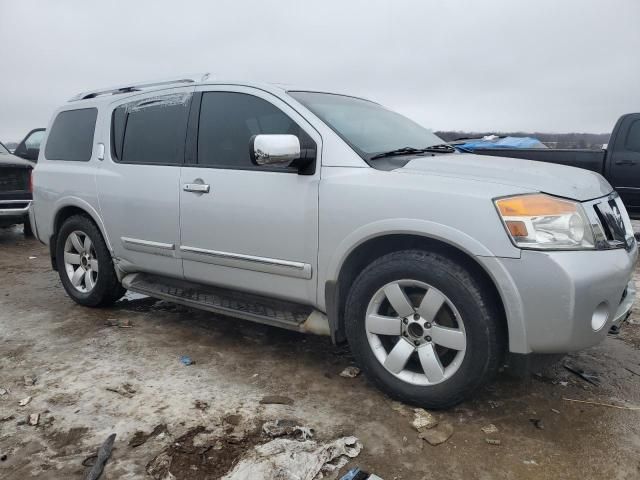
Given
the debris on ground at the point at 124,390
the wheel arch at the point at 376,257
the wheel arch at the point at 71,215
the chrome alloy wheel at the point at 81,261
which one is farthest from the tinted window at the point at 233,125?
the chrome alloy wheel at the point at 81,261

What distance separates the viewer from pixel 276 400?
9.68 feet

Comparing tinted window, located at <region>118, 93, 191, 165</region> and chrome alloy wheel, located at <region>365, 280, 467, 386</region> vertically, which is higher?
tinted window, located at <region>118, 93, 191, 165</region>

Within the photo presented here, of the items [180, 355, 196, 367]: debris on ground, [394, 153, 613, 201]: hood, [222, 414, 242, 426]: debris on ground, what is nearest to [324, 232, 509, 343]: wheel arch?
[394, 153, 613, 201]: hood

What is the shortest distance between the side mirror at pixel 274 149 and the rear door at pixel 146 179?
1.00 metres

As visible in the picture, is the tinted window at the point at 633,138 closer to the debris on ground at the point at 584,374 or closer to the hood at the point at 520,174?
the hood at the point at 520,174

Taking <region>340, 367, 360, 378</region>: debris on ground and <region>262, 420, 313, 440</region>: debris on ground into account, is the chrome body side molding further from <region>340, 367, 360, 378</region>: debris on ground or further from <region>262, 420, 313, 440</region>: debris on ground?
<region>262, 420, 313, 440</region>: debris on ground

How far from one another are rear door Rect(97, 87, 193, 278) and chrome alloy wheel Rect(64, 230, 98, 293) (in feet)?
1.37

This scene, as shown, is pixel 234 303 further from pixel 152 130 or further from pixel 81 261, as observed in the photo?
pixel 81 261

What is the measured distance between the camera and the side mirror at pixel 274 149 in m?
2.85

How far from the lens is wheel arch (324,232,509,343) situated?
260cm

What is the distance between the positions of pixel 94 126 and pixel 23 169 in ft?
15.0

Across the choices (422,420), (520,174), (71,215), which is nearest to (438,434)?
(422,420)

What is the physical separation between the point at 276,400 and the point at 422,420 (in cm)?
80

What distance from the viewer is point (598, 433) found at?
262 cm
